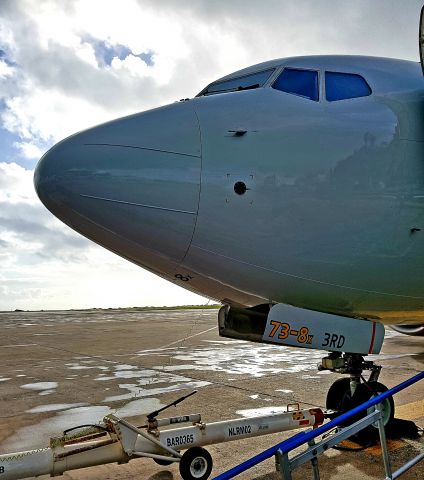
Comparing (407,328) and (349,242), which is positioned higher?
(349,242)

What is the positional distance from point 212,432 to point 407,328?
578 centimetres

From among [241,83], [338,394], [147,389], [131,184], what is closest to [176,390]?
[147,389]

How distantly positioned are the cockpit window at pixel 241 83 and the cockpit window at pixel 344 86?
0.65 meters

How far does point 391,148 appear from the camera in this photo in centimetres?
479

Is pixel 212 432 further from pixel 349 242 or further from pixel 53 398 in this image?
pixel 53 398

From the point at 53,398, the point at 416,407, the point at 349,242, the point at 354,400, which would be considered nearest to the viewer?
the point at 349,242

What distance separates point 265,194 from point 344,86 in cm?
171

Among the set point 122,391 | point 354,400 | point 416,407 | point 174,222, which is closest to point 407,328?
point 416,407

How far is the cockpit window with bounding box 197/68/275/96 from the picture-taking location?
5.23 m

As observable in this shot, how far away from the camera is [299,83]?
5.05 metres

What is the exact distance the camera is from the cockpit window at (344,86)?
196 inches

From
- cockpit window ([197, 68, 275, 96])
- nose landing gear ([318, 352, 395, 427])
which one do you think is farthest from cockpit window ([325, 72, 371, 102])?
nose landing gear ([318, 352, 395, 427])

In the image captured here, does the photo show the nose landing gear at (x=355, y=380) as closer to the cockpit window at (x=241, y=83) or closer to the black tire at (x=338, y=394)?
the black tire at (x=338, y=394)

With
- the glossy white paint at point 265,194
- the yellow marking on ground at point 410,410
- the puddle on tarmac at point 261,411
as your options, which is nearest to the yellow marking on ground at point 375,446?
the yellow marking on ground at point 410,410
